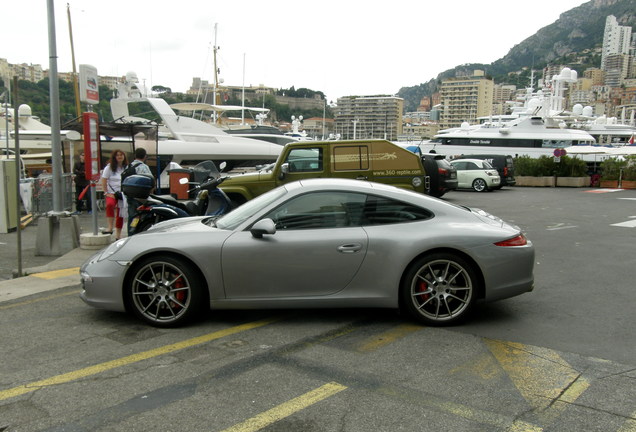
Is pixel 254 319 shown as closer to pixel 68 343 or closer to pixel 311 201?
pixel 311 201

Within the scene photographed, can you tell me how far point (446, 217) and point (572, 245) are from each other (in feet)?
17.4

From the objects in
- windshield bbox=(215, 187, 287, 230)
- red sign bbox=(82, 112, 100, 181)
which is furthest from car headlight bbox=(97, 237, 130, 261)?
red sign bbox=(82, 112, 100, 181)

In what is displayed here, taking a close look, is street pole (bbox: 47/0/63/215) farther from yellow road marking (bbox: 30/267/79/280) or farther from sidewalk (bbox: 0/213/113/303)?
yellow road marking (bbox: 30/267/79/280)

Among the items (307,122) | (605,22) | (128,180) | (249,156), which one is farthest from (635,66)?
(128,180)

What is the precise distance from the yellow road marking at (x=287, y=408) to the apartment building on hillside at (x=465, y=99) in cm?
13198

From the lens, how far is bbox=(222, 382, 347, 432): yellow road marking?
312cm

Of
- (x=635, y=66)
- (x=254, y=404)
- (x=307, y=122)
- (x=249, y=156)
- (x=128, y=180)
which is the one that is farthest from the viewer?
(x=635, y=66)

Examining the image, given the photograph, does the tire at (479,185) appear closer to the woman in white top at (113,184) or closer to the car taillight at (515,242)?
the woman in white top at (113,184)

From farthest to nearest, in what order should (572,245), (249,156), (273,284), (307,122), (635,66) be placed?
(635,66) → (307,122) → (249,156) → (572,245) → (273,284)

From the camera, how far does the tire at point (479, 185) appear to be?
23.7m

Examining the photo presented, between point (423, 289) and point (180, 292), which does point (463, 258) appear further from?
point (180, 292)

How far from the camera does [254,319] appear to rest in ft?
16.8

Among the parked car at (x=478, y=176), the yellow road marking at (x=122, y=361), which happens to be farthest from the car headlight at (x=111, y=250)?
the parked car at (x=478, y=176)

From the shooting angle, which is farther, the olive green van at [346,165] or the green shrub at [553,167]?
the green shrub at [553,167]
